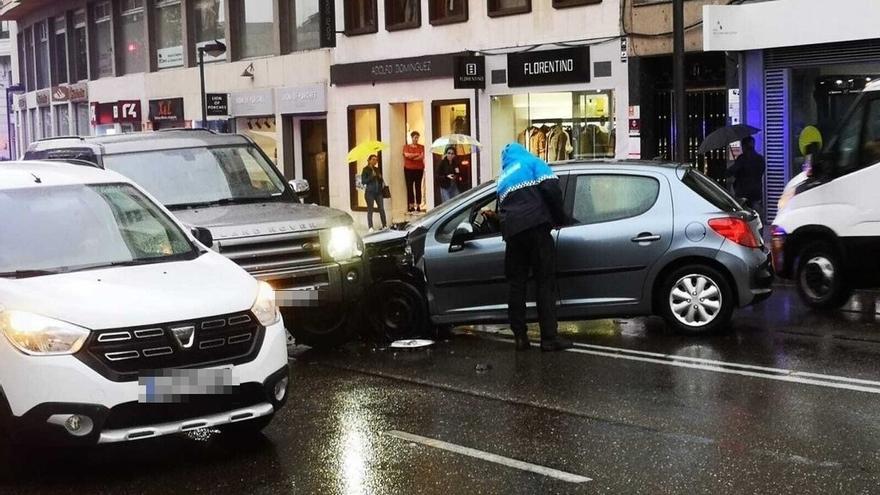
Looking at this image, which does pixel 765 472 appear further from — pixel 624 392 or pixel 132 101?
pixel 132 101

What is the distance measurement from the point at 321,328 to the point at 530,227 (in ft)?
8.02

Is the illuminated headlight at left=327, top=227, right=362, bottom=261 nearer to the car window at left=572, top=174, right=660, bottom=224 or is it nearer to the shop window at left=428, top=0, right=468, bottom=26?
the car window at left=572, top=174, right=660, bottom=224

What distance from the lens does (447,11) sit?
94.9ft

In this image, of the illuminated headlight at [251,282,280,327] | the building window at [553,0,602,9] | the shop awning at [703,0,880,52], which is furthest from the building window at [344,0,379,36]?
the illuminated headlight at [251,282,280,327]

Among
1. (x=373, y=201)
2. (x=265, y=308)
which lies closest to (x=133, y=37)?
(x=373, y=201)

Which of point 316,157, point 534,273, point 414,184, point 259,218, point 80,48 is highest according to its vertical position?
point 80,48

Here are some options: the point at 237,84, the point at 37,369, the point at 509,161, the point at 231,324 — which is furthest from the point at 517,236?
the point at 237,84

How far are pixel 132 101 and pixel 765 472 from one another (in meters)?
40.0

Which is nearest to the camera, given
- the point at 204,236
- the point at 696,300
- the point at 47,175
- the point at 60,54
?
the point at 47,175

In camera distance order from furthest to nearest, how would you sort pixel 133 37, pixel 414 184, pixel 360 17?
pixel 133 37
pixel 360 17
pixel 414 184

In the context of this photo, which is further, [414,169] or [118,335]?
[414,169]

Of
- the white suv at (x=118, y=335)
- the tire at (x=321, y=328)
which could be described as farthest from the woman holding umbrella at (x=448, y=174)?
the white suv at (x=118, y=335)

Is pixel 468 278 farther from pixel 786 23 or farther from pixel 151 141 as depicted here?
pixel 786 23

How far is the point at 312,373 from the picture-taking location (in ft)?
35.2
